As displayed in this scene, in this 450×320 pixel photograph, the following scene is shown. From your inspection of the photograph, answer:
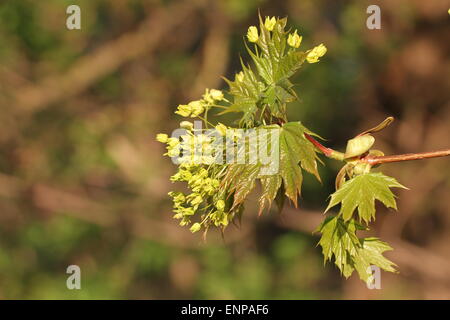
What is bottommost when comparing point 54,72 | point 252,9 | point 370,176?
point 370,176

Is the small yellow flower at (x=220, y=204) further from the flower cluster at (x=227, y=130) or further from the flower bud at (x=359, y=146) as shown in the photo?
the flower bud at (x=359, y=146)

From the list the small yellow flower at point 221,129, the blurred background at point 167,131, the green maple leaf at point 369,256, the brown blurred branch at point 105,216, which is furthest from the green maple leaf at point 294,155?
the brown blurred branch at point 105,216

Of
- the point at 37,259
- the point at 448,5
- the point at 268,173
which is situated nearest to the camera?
the point at 268,173

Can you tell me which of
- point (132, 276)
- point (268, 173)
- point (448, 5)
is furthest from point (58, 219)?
point (268, 173)

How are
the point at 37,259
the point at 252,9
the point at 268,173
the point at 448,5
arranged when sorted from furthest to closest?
1. the point at 37,259
2. the point at 252,9
3. the point at 448,5
4. the point at 268,173

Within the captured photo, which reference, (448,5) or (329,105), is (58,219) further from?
(448,5)
